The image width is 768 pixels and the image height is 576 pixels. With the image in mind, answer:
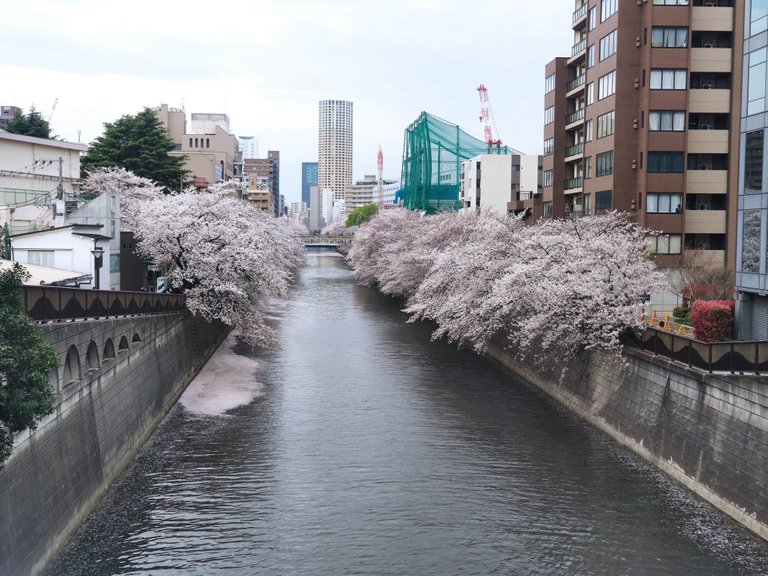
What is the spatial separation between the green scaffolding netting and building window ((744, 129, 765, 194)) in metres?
116

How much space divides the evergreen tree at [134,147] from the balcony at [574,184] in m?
37.6

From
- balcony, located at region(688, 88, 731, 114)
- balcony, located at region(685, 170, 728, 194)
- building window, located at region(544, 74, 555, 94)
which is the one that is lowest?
balcony, located at region(685, 170, 728, 194)

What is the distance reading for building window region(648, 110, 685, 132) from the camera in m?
47.2

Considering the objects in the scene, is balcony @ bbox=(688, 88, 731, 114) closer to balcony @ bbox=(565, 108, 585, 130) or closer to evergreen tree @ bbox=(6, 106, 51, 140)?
balcony @ bbox=(565, 108, 585, 130)

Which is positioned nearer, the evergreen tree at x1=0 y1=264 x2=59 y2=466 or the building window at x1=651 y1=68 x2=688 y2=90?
the evergreen tree at x1=0 y1=264 x2=59 y2=466

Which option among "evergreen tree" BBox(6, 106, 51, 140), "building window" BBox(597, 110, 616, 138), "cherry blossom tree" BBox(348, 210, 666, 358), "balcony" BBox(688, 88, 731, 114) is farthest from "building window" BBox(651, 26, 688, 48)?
"evergreen tree" BBox(6, 106, 51, 140)

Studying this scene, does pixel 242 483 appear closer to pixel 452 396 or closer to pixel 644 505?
pixel 644 505

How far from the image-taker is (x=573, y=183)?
197 ft

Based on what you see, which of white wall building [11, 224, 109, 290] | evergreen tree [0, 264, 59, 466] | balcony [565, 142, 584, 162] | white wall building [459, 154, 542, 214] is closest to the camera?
evergreen tree [0, 264, 59, 466]

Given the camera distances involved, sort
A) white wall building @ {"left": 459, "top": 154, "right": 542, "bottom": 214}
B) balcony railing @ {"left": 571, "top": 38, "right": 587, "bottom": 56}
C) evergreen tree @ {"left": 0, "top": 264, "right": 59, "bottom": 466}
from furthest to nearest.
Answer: white wall building @ {"left": 459, "top": 154, "right": 542, "bottom": 214}, balcony railing @ {"left": 571, "top": 38, "right": 587, "bottom": 56}, evergreen tree @ {"left": 0, "top": 264, "right": 59, "bottom": 466}

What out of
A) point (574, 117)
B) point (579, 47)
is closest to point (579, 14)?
point (579, 47)

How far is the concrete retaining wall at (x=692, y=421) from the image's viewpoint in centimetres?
2141

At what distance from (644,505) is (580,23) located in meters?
45.2

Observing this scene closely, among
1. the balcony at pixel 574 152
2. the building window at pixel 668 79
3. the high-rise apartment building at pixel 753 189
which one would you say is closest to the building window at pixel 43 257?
the high-rise apartment building at pixel 753 189
